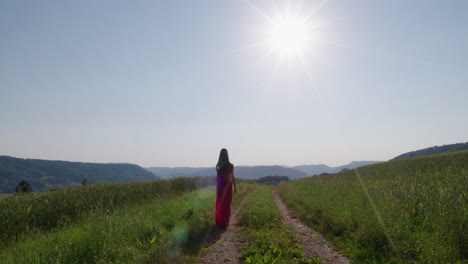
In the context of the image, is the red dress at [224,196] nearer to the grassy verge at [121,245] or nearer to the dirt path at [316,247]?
the grassy verge at [121,245]

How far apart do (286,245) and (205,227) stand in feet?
11.0

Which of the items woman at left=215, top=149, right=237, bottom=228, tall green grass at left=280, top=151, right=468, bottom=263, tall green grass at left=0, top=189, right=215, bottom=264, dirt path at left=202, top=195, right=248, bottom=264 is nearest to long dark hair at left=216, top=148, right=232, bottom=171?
woman at left=215, top=149, right=237, bottom=228

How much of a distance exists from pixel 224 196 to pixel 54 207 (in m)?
7.05

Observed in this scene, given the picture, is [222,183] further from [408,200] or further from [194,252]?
[408,200]

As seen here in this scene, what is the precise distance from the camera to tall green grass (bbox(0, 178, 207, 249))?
8719mm

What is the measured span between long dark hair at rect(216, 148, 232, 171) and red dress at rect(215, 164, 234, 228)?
39 mm

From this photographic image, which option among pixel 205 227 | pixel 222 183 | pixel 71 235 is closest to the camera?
pixel 71 235

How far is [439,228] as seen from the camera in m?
5.47

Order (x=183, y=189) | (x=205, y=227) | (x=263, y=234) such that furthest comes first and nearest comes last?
(x=183, y=189) < (x=205, y=227) < (x=263, y=234)

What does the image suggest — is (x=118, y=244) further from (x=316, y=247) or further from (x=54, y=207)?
(x=54, y=207)

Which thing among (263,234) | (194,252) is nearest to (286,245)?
(263,234)

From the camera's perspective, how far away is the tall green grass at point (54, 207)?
8.72m

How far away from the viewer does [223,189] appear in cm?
959

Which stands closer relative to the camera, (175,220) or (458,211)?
(458,211)
